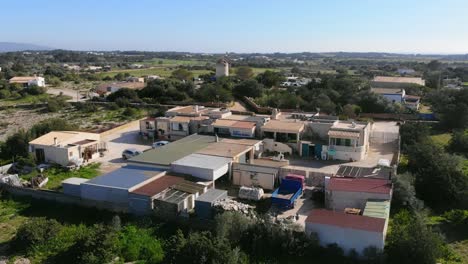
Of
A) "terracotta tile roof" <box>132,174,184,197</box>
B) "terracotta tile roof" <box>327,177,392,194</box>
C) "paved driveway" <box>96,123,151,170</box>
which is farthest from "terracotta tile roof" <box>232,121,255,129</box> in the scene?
"terracotta tile roof" <box>327,177,392,194</box>

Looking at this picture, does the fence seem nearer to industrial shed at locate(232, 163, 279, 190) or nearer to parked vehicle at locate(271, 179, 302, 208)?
industrial shed at locate(232, 163, 279, 190)

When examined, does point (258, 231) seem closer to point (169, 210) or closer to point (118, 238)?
point (169, 210)

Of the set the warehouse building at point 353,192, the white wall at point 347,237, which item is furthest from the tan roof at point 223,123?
the white wall at point 347,237

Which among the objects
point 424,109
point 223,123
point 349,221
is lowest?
point 424,109

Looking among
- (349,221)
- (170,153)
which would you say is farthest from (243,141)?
(349,221)

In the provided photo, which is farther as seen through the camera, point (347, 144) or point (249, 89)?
point (249, 89)

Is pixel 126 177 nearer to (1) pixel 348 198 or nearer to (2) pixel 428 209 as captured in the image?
(1) pixel 348 198
